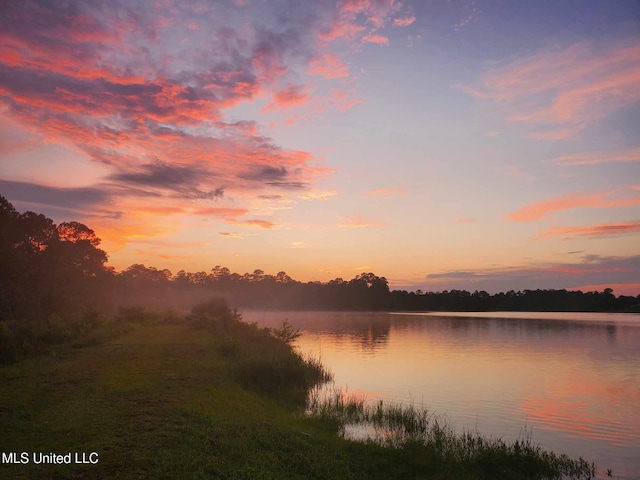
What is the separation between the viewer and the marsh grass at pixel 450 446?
1438 cm

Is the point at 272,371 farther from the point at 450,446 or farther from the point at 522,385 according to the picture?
the point at 522,385

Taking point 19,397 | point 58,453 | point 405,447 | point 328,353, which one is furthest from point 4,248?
point 405,447

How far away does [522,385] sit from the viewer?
30656 millimetres

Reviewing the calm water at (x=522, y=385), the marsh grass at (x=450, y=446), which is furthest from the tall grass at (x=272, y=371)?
the marsh grass at (x=450, y=446)

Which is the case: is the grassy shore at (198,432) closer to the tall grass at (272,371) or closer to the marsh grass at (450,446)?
the marsh grass at (450,446)

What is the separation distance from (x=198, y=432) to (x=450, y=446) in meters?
8.82

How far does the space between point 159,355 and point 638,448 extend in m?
25.6

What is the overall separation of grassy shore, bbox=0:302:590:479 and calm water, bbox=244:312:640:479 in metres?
3.70

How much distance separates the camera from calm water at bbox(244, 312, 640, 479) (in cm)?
1939

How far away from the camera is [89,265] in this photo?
254ft

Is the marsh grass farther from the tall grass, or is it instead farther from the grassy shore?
the tall grass

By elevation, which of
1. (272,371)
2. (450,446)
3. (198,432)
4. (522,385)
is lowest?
(522,385)

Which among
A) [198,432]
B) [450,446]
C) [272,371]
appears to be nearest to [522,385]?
[272,371]

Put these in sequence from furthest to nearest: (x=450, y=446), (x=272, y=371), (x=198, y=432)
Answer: (x=272, y=371)
(x=450, y=446)
(x=198, y=432)
